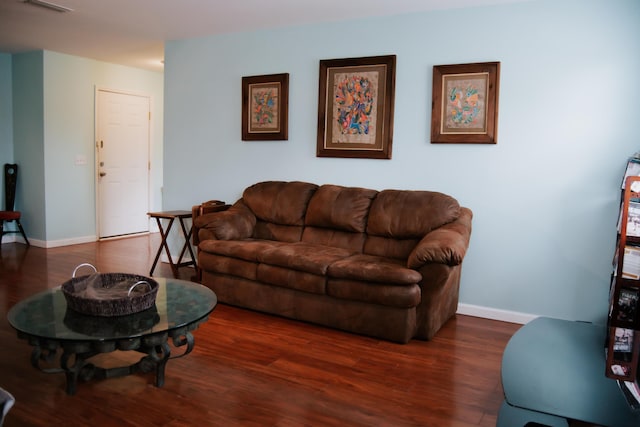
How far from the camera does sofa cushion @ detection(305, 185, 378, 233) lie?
4.11 metres

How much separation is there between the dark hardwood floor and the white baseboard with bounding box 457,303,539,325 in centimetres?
9

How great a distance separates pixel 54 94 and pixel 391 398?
18.4 ft

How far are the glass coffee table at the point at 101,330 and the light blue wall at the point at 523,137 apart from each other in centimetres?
221

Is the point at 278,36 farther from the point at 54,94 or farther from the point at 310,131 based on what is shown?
the point at 54,94

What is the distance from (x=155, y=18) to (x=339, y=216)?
2432 mm

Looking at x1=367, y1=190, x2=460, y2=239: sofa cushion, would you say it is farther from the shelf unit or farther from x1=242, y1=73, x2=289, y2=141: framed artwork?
x1=242, y1=73, x2=289, y2=141: framed artwork

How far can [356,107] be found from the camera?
4.43 m

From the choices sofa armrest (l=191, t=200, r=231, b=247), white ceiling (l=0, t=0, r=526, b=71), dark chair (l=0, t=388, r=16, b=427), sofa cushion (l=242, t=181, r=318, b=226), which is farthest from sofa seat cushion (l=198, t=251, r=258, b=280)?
dark chair (l=0, t=388, r=16, b=427)

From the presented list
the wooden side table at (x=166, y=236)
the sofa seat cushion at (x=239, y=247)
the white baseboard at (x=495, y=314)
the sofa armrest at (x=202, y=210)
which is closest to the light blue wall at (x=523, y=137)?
the white baseboard at (x=495, y=314)

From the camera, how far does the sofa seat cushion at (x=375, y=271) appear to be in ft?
10.7

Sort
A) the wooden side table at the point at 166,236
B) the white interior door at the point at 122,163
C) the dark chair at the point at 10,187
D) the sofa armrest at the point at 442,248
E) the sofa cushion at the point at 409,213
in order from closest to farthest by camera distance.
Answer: the sofa armrest at the point at 442,248 → the sofa cushion at the point at 409,213 → the wooden side table at the point at 166,236 → the dark chair at the point at 10,187 → the white interior door at the point at 122,163

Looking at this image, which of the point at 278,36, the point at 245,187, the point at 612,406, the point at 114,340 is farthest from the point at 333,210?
the point at 612,406

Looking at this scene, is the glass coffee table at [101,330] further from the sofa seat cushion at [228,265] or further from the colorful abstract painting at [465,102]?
the colorful abstract painting at [465,102]

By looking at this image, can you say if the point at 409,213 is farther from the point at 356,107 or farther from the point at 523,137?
the point at 356,107
